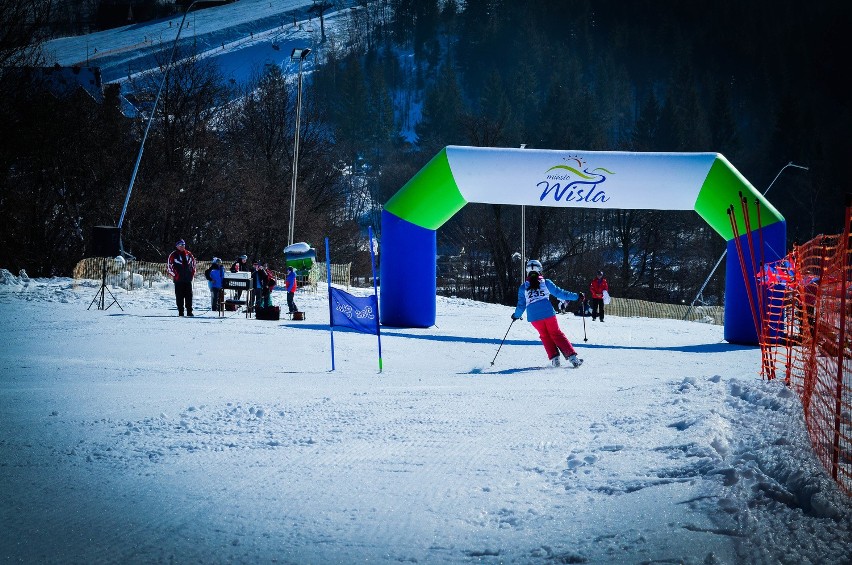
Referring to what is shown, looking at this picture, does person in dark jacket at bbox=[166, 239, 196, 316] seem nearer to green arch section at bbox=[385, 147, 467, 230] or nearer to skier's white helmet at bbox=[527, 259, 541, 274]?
green arch section at bbox=[385, 147, 467, 230]

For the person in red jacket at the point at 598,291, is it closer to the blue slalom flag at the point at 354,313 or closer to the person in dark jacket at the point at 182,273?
the person in dark jacket at the point at 182,273

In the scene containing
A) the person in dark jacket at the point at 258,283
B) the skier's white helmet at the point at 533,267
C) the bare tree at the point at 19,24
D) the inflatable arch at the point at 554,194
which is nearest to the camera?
the skier's white helmet at the point at 533,267

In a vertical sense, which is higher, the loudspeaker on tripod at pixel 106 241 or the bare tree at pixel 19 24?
the bare tree at pixel 19 24

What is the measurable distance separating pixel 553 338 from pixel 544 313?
0.39 metres

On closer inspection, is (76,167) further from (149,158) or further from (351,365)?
(351,365)

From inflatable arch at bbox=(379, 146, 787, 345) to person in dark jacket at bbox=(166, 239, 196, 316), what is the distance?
4.27 metres

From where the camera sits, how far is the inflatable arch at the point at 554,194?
16750 mm

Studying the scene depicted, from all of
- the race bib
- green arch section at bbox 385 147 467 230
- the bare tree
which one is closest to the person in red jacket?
green arch section at bbox 385 147 467 230

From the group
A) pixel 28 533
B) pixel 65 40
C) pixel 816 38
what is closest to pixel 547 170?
pixel 28 533

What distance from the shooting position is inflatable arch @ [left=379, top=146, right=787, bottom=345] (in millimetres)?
16750

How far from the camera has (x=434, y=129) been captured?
100m

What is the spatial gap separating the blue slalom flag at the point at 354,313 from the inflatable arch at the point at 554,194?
6.08 meters

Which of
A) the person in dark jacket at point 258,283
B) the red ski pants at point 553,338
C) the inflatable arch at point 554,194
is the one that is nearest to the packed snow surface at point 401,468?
the red ski pants at point 553,338

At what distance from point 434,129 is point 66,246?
68.3m
